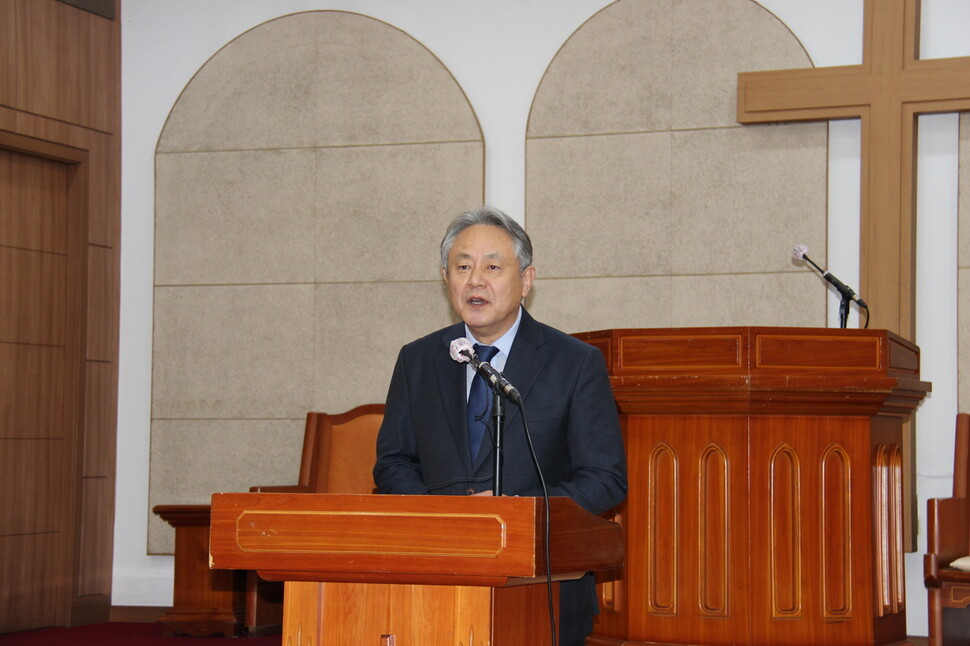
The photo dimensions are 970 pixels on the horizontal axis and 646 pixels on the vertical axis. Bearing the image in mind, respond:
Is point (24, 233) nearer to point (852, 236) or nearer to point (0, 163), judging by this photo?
point (0, 163)

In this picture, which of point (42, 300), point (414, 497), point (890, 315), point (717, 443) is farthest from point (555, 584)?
point (42, 300)

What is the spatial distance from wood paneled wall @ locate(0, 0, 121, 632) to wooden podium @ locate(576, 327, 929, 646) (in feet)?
10.4

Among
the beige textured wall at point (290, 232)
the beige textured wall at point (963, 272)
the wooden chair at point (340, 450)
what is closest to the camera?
the beige textured wall at point (963, 272)

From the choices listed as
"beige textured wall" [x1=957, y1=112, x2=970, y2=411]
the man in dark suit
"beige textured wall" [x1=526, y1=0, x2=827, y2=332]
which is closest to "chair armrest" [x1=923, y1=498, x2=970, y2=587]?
"beige textured wall" [x1=957, y1=112, x2=970, y2=411]

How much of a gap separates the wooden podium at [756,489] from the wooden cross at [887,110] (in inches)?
51.7

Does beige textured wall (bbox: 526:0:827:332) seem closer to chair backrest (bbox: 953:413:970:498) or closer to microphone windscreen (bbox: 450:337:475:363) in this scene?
chair backrest (bbox: 953:413:970:498)

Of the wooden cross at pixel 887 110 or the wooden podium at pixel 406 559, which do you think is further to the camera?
the wooden cross at pixel 887 110

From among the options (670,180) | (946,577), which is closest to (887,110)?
(670,180)

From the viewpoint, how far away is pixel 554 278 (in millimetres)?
5961

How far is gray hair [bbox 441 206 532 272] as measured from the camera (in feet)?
8.85

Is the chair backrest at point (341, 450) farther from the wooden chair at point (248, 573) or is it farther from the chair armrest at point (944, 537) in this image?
the chair armrest at point (944, 537)

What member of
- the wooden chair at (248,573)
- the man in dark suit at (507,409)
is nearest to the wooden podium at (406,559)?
the man in dark suit at (507,409)

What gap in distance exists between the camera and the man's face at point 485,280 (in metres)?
2.64

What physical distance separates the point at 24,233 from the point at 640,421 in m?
3.46
